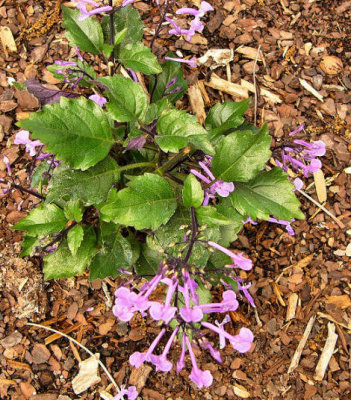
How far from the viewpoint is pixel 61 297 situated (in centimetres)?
261

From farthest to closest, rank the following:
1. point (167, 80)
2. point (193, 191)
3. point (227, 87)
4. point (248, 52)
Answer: point (248, 52) < point (227, 87) < point (167, 80) < point (193, 191)

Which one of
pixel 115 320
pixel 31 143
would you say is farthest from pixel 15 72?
pixel 115 320

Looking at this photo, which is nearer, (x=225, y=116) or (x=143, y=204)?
(x=143, y=204)

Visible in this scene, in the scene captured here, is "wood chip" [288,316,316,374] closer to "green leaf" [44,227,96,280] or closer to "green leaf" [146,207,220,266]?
"green leaf" [146,207,220,266]

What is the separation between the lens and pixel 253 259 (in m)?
2.78

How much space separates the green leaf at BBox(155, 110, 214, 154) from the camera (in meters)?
1.79

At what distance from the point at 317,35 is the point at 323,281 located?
5.62ft

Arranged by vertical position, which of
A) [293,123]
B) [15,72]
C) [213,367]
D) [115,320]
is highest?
[15,72]

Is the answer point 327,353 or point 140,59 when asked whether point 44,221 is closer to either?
point 140,59

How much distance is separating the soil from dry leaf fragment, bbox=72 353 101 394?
0.09 ft

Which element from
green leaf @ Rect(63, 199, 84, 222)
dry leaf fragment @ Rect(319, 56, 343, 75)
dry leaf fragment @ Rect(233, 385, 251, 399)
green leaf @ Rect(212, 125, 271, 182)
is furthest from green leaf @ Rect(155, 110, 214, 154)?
dry leaf fragment @ Rect(319, 56, 343, 75)

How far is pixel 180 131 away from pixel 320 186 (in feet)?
4.68

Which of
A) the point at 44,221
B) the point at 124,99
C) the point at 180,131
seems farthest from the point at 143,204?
the point at 44,221

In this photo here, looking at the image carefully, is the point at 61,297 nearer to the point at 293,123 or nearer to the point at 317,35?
the point at 293,123
